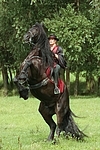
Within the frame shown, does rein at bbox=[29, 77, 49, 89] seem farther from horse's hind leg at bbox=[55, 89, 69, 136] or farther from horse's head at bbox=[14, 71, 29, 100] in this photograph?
horse's hind leg at bbox=[55, 89, 69, 136]

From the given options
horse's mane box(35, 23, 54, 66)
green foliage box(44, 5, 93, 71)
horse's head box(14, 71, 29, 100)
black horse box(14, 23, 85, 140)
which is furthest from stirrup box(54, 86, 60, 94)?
green foliage box(44, 5, 93, 71)

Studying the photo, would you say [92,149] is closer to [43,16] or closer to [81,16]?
[81,16]

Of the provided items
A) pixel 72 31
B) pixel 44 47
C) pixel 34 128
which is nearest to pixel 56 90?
pixel 44 47

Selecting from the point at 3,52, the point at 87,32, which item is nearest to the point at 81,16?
the point at 87,32

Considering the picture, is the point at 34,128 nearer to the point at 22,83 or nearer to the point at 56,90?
the point at 56,90

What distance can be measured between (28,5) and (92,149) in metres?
26.1

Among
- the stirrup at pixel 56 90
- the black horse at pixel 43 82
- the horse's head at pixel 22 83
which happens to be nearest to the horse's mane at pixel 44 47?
the black horse at pixel 43 82

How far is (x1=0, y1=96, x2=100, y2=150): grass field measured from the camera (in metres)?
10.3

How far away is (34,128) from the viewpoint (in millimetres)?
16125

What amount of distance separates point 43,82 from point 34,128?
19.5ft

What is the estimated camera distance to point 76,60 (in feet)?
105

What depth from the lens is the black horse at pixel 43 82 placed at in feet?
33.1

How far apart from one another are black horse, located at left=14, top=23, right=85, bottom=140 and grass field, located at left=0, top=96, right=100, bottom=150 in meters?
0.45

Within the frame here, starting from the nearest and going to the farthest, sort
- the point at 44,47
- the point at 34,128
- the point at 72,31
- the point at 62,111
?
the point at 44,47 → the point at 62,111 → the point at 34,128 → the point at 72,31
